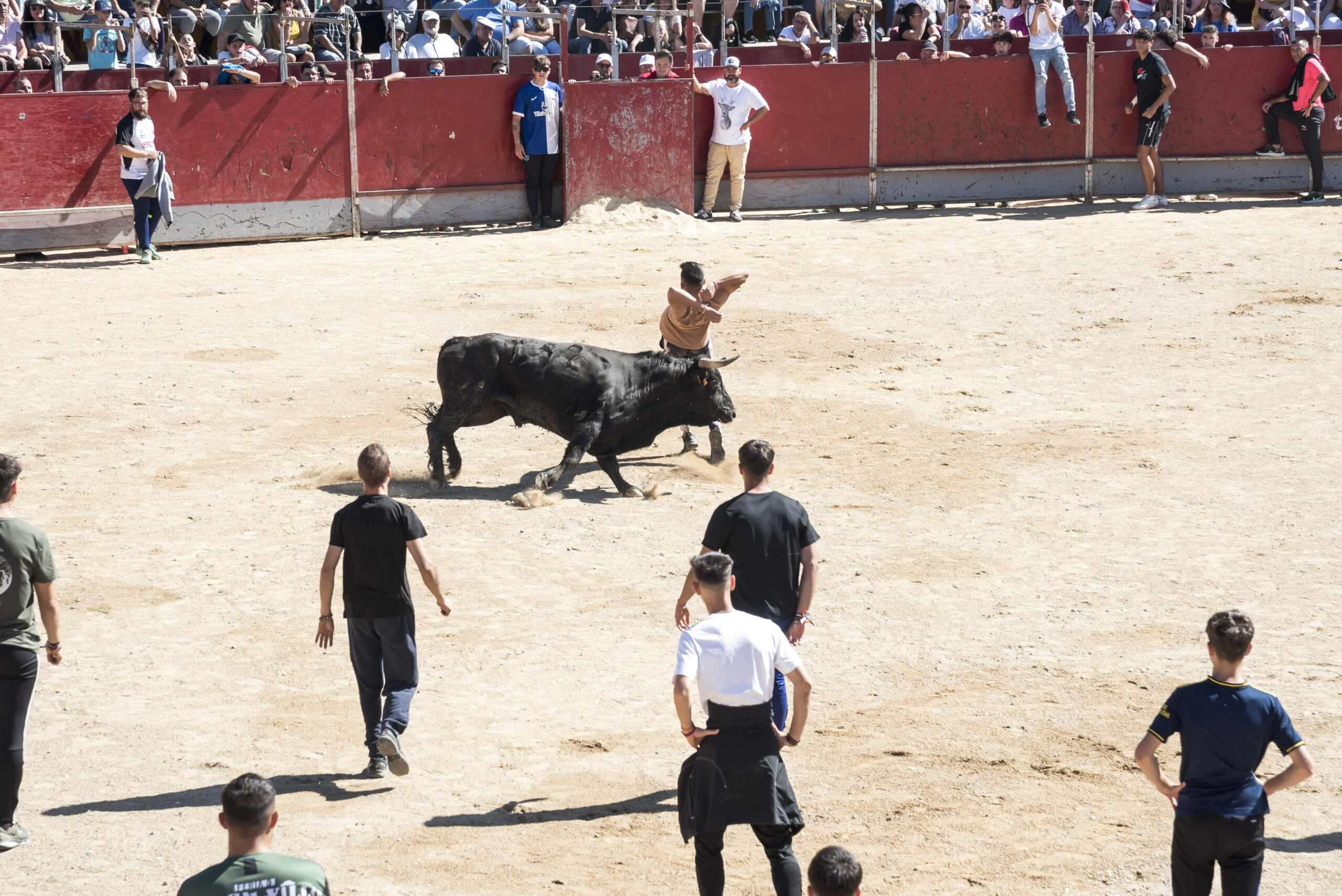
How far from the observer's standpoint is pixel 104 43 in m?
20.1

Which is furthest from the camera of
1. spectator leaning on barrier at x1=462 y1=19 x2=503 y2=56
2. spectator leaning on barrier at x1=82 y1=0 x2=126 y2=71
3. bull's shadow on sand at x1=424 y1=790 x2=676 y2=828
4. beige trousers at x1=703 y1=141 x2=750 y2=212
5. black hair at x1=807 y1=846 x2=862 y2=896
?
spectator leaning on barrier at x1=462 y1=19 x2=503 y2=56

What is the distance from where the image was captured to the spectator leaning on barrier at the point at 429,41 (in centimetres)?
2159

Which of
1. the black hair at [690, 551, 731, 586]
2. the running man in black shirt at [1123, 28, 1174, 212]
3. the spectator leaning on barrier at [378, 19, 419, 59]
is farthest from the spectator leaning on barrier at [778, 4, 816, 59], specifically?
the black hair at [690, 551, 731, 586]

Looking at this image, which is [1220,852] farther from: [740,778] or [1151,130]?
[1151,130]

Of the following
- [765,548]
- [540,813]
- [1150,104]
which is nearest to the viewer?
[765,548]

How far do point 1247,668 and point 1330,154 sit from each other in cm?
1653

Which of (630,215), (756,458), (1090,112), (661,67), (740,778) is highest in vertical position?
(661,67)

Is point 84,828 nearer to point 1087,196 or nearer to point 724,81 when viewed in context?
point 724,81

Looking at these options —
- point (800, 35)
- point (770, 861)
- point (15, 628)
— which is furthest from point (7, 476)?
point (800, 35)

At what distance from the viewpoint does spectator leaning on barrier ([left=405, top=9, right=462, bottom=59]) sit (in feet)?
70.8

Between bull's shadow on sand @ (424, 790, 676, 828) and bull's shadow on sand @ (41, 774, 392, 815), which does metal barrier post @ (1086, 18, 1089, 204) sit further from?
bull's shadow on sand @ (41, 774, 392, 815)

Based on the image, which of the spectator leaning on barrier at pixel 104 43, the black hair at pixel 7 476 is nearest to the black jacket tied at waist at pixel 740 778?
the black hair at pixel 7 476

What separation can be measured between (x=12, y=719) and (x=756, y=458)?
2.94m

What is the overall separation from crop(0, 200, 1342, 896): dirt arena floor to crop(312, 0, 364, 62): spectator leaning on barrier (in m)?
4.02
